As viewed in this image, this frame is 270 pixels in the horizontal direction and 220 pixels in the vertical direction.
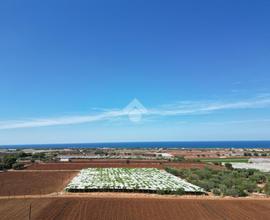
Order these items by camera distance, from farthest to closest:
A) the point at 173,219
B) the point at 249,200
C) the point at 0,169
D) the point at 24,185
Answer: the point at 0,169
the point at 24,185
the point at 249,200
the point at 173,219

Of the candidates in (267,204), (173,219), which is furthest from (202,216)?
(267,204)

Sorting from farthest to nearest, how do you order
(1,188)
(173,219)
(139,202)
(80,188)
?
(1,188), (80,188), (139,202), (173,219)

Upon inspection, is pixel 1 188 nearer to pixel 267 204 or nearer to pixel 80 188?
pixel 80 188


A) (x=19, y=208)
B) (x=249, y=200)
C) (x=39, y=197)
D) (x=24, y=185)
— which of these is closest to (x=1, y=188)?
(x=24, y=185)

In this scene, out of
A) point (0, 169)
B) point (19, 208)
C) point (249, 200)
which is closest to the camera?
point (19, 208)

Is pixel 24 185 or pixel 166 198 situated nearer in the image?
pixel 166 198

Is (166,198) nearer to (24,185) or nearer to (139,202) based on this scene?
(139,202)
